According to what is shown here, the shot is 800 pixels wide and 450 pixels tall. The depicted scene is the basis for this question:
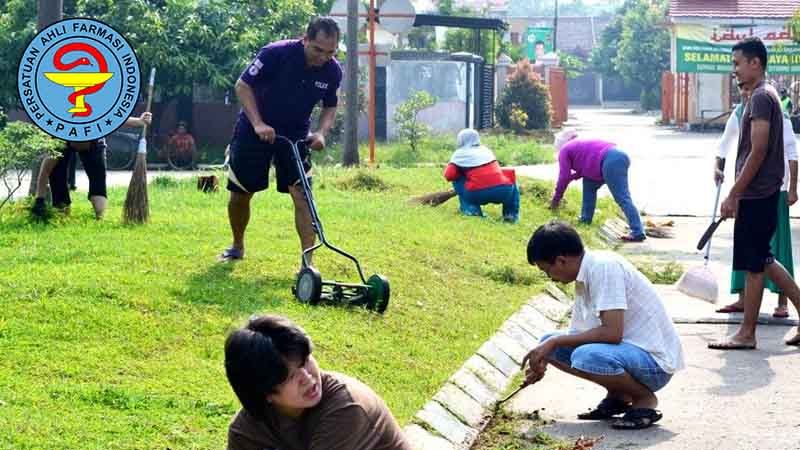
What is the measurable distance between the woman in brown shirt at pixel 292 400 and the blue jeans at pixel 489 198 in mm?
10351

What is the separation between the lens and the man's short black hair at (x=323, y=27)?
29.9 feet

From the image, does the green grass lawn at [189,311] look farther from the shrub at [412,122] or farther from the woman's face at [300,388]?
the shrub at [412,122]

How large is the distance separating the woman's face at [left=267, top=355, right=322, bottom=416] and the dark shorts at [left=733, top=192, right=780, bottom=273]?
5.69 m

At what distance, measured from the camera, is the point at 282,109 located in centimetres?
940

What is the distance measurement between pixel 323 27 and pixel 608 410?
3.35 metres

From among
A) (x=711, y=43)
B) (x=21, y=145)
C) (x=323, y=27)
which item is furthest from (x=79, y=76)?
(x=711, y=43)

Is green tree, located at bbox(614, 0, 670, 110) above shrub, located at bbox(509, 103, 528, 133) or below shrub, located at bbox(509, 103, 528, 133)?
above

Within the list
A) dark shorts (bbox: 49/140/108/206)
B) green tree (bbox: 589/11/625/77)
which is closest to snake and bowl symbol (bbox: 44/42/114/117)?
dark shorts (bbox: 49/140/108/206)

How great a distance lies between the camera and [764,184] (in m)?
9.01

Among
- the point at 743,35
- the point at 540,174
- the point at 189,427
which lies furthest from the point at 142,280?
the point at 743,35

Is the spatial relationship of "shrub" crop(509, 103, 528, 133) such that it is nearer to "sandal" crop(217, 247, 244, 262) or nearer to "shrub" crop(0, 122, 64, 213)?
"shrub" crop(0, 122, 64, 213)

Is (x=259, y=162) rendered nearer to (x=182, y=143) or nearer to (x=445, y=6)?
(x=182, y=143)

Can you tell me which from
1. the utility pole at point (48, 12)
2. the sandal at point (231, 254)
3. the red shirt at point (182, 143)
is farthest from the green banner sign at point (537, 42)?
the sandal at point (231, 254)

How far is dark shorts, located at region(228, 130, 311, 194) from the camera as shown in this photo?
9398mm
